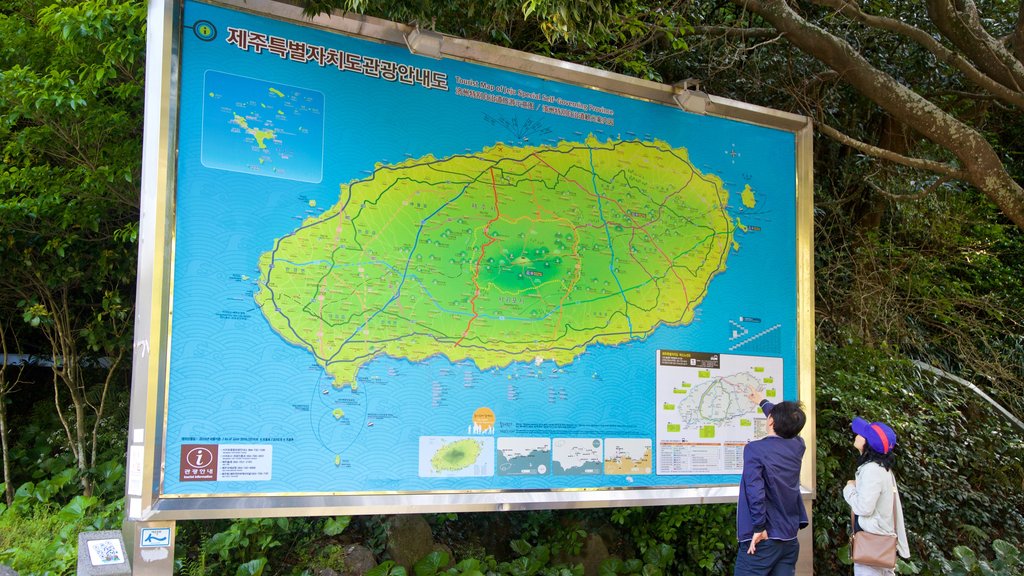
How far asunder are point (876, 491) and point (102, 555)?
421 cm

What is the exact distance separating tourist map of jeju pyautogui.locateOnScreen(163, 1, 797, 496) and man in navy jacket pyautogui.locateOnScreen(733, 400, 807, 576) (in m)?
0.93

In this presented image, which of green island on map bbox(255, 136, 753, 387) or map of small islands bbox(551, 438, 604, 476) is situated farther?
map of small islands bbox(551, 438, 604, 476)

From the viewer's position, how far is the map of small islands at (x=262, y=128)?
409 cm

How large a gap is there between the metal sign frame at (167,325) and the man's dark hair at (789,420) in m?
1.08

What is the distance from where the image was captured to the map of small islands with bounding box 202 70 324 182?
4090 mm

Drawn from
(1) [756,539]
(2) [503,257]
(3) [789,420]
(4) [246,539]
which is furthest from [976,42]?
(4) [246,539]

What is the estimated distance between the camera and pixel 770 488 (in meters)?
4.36

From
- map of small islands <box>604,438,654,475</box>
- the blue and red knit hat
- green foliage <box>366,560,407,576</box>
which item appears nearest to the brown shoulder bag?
the blue and red knit hat

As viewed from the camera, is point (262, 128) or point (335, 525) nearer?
point (262, 128)

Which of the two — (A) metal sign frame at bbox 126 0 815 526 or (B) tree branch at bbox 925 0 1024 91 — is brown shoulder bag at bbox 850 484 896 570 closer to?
(A) metal sign frame at bbox 126 0 815 526

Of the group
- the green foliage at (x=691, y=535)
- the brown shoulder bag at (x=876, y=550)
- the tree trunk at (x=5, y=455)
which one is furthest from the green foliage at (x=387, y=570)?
the tree trunk at (x=5, y=455)

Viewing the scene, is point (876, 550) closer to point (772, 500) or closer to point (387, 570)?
point (772, 500)

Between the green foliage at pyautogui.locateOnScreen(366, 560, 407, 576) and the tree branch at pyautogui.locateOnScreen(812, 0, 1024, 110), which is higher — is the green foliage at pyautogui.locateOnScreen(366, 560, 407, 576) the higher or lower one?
the lower one

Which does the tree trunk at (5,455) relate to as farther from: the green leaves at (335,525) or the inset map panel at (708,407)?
the inset map panel at (708,407)
